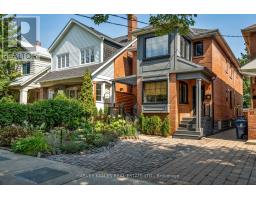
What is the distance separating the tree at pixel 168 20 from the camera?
7.15 metres

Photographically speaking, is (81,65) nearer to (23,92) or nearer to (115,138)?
(23,92)

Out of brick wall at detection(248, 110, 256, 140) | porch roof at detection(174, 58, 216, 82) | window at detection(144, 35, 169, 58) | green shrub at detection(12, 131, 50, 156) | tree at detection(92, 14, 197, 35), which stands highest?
window at detection(144, 35, 169, 58)

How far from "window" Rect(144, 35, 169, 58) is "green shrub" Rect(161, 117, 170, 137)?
151 inches

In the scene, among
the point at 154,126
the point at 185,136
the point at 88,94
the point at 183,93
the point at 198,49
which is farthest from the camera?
the point at 198,49

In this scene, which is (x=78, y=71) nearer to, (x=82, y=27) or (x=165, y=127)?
(x=82, y=27)

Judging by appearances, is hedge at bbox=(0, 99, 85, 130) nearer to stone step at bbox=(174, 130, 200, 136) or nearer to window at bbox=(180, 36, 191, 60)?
stone step at bbox=(174, 130, 200, 136)

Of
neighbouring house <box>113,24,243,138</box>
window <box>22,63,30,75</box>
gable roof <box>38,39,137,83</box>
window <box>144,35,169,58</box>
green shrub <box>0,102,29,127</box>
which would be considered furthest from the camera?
window <box>22,63,30,75</box>

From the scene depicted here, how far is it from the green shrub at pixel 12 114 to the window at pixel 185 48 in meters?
9.31

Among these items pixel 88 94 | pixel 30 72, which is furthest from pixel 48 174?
pixel 30 72

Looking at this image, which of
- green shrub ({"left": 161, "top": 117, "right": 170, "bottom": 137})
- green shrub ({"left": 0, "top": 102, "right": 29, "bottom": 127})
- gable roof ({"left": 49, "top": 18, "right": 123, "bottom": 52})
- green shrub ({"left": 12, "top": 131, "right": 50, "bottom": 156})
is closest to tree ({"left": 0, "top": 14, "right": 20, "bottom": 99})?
gable roof ({"left": 49, "top": 18, "right": 123, "bottom": 52})

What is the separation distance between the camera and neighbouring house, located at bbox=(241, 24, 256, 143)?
11039mm

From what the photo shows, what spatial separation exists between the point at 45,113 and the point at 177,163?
8897 mm

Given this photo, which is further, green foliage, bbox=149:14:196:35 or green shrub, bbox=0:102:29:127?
green shrub, bbox=0:102:29:127

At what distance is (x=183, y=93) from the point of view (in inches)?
585
